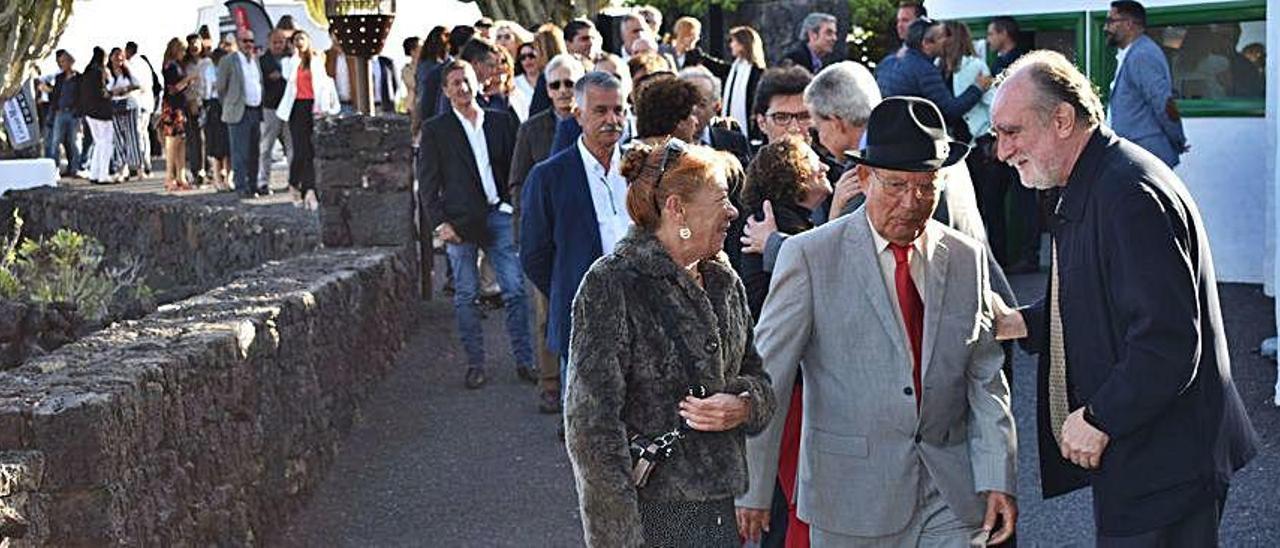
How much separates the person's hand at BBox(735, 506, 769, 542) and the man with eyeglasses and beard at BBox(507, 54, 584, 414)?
5.02 m

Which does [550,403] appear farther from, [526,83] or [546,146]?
[526,83]

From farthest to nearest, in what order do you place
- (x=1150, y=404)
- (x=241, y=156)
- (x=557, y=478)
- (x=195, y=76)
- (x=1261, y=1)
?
(x=195, y=76), (x=241, y=156), (x=1261, y=1), (x=557, y=478), (x=1150, y=404)

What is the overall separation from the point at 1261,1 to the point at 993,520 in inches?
355

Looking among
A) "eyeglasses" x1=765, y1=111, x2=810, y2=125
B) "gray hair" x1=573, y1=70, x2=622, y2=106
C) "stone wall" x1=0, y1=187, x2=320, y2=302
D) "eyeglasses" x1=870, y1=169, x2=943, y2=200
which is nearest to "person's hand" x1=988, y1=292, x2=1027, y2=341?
"eyeglasses" x1=870, y1=169, x2=943, y2=200

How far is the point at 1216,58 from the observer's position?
14.2m

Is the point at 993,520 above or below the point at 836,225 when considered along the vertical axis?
below

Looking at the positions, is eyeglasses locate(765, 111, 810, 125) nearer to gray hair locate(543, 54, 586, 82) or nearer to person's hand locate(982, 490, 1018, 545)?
gray hair locate(543, 54, 586, 82)

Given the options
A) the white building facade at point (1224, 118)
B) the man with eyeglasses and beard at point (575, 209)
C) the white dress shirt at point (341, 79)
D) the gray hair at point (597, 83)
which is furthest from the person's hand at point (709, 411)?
the white dress shirt at point (341, 79)

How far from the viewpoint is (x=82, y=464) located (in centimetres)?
577

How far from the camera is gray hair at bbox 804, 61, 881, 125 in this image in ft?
22.6

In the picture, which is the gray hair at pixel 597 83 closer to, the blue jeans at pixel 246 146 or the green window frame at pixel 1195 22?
the green window frame at pixel 1195 22

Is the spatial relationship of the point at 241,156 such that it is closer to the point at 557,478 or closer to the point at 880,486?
the point at 557,478

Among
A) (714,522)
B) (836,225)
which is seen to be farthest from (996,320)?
(714,522)

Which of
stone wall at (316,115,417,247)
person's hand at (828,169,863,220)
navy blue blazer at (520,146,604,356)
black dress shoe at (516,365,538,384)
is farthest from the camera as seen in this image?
stone wall at (316,115,417,247)
